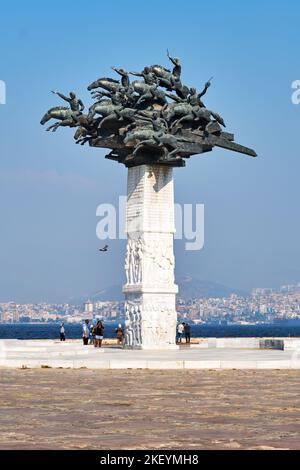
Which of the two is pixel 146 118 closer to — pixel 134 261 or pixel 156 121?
pixel 156 121

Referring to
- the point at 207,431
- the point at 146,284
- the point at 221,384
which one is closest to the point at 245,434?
the point at 207,431

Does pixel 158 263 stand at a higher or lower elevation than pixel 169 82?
lower

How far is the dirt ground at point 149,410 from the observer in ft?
36.0

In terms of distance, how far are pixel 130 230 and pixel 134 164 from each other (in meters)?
2.29

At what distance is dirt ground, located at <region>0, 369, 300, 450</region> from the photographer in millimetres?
10969

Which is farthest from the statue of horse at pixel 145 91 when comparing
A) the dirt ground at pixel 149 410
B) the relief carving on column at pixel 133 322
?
the dirt ground at pixel 149 410

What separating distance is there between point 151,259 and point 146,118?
15.7 ft

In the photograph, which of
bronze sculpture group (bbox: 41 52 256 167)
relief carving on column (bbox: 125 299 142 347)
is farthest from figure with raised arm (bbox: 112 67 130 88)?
relief carving on column (bbox: 125 299 142 347)

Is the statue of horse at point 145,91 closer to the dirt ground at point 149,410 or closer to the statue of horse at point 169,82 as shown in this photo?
the statue of horse at point 169,82

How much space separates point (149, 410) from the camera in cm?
1450

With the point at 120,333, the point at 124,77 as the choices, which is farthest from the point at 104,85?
the point at 120,333

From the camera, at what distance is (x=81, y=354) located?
99.2 ft

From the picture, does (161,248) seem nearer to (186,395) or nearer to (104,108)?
(104,108)
